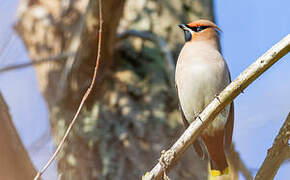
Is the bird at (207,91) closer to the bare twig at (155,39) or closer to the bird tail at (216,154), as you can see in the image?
the bird tail at (216,154)

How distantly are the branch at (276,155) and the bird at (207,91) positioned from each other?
1.14 meters

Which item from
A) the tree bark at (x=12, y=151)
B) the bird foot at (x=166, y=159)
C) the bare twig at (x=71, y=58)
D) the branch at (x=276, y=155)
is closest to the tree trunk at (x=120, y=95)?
the bare twig at (x=71, y=58)

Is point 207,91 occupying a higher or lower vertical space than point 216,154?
higher

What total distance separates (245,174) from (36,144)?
1.68 meters

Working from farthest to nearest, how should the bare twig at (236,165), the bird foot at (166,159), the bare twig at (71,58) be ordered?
the bare twig at (71,58) < the bare twig at (236,165) < the bird foot at (166,159)

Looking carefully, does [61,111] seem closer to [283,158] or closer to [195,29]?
[195,29]

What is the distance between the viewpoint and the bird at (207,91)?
3.50 metres

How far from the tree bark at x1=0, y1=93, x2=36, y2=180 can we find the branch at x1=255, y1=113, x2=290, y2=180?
105cm

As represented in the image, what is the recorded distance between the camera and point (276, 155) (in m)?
2.26

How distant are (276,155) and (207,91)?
1275 mm

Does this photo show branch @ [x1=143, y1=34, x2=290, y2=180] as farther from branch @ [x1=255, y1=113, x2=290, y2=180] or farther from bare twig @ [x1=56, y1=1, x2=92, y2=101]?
bare twig @ [x1=56, y1=1, x2=92, y2=101]

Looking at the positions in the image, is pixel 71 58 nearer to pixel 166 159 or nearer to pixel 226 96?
pixel 166 159

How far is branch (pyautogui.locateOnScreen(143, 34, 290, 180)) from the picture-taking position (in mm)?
2250

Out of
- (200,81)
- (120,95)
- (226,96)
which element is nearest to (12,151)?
(226,96)
